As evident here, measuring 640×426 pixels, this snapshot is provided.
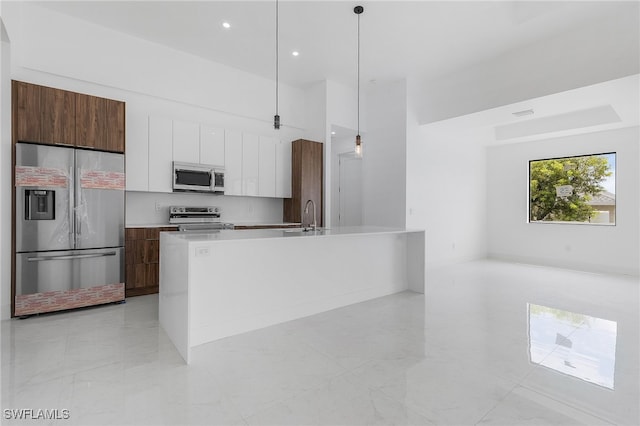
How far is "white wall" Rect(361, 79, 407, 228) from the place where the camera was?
5703 millimetres

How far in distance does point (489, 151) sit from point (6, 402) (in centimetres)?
881

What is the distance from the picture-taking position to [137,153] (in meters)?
4.23

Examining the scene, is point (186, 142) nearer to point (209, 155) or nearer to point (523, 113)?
point (209, 155)

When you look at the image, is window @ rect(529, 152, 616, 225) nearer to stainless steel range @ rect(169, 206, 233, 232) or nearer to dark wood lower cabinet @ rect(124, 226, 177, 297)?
stainless steel range @ rect(169, 206, 233, 232)

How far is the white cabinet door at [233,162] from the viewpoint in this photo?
4.95 meters

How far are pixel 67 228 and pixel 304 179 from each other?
128 inches

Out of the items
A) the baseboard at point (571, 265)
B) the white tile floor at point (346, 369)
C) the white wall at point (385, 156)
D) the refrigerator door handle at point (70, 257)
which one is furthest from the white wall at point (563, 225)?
the refrigerator door handle at point (70, 257)

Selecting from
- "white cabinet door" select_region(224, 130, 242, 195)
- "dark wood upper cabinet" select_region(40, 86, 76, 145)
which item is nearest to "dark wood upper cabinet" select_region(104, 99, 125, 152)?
"dark wood upper cabinet" select_region(40, 86, 76, 145)

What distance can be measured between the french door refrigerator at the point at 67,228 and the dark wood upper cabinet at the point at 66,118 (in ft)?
0.38

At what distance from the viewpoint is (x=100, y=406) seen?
5.82 ft

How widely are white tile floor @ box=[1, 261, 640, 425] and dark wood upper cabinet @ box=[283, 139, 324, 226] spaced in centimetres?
229

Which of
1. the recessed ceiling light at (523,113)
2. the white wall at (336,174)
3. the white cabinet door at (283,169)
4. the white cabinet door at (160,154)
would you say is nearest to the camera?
the white cabinet door at (160,154)

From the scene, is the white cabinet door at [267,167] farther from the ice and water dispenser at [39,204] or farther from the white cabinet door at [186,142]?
the ice and water dispenser at [39,204]

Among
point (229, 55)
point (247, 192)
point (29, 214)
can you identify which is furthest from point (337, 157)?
point (29, 214)
